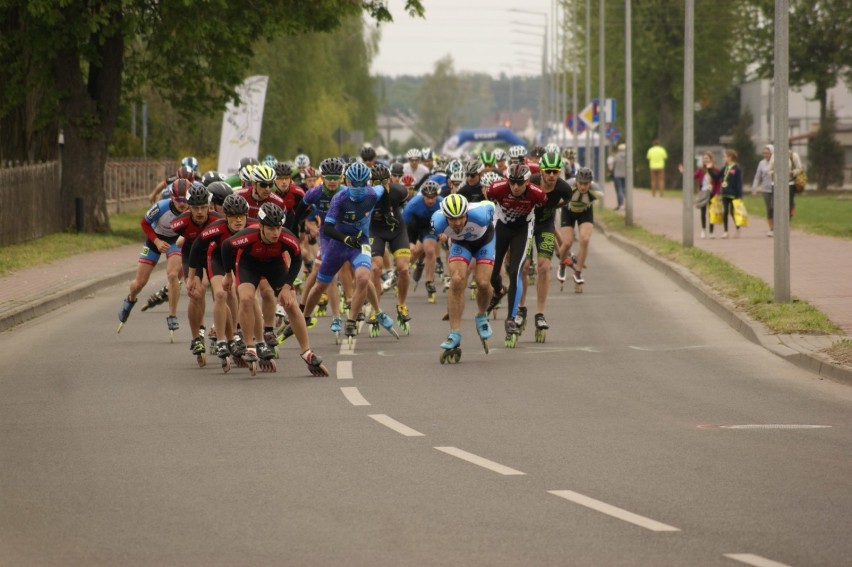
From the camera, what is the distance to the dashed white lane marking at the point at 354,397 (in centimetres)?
1216

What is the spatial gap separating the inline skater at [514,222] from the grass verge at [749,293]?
260cm

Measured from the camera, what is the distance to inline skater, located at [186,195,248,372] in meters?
14.1

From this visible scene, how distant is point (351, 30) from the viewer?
7475cm

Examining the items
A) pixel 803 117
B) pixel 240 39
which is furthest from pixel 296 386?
pixel 803 117

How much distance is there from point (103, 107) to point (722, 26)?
4446 cm

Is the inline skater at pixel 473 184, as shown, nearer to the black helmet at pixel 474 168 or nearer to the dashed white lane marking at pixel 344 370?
the black helmet at pixel 474 168

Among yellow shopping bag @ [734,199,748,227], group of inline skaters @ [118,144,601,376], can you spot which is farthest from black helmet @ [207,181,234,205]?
yellow shopping bag @ [734,199,748,227]

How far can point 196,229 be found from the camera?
50.7 feet

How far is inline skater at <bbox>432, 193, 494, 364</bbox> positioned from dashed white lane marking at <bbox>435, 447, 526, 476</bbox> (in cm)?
509

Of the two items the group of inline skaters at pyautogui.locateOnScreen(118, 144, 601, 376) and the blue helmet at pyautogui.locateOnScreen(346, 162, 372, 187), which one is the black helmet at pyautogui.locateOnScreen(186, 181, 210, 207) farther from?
the blue helmet at pyautogui.locateOnScreen(346, 162, 372, 187)

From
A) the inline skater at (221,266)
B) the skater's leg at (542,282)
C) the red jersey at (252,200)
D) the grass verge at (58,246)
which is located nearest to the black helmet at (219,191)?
the red jersey at (252,200)

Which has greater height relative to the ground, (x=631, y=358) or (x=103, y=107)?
(x=103, y=107)

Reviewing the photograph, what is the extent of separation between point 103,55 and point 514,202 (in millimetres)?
22391

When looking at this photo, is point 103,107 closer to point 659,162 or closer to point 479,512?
point 659,162
